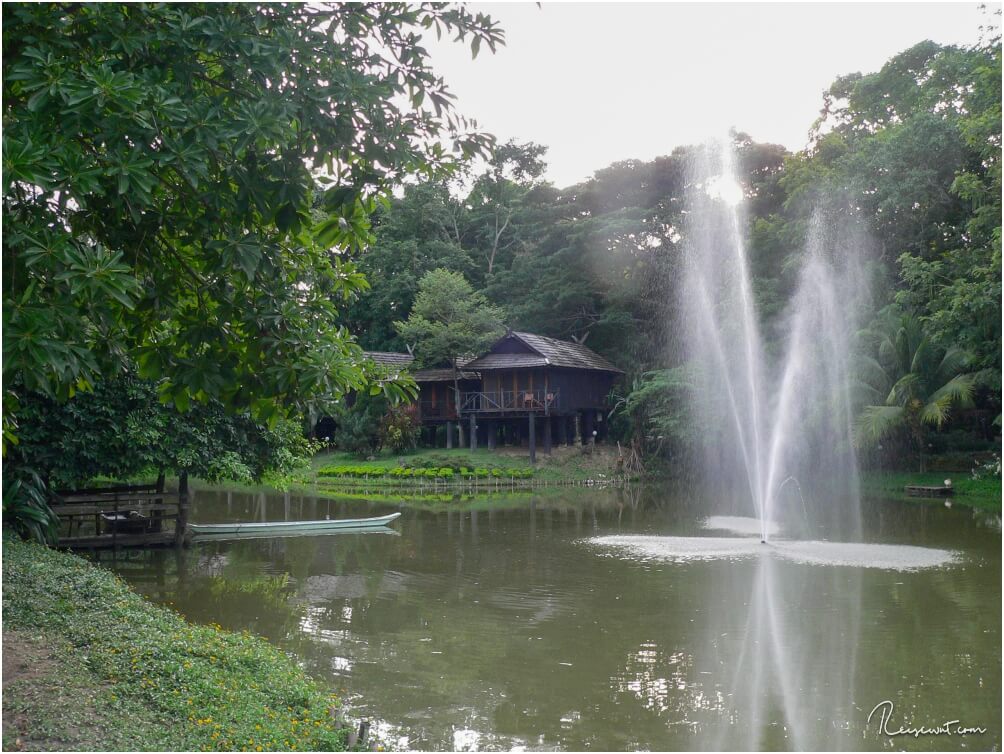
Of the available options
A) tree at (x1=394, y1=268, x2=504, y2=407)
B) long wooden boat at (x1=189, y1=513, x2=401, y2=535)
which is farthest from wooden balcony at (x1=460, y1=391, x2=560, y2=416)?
long wooden boat at (x1=189, y1=513, x2=401, y2=535)

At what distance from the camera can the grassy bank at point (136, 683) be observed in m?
6.08

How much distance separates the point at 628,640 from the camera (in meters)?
11.0

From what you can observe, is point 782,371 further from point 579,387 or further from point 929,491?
point 579,387

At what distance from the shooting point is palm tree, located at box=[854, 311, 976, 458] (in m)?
28.7

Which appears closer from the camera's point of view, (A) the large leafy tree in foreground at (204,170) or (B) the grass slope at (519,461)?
(A) the large leafy tree in foreground at (204,170)

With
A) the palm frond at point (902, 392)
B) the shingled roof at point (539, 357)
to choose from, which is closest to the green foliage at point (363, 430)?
the shingled roof at point (539, 357)

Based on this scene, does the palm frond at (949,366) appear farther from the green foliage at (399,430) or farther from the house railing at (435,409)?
the green foliage at (399,430)

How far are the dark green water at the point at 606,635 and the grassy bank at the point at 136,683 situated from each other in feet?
3.48

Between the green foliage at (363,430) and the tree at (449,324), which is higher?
the tree at (449,324)

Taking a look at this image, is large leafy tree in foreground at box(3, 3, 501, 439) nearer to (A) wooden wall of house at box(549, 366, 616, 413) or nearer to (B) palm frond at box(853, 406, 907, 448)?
(B) palm frond at box(853, 406, 907, 448)

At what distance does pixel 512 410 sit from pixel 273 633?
89.3 ft

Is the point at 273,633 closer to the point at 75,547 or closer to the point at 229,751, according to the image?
the point at 229,751

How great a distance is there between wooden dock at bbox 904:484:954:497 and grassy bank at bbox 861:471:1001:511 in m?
0.20

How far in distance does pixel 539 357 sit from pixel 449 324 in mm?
5099
